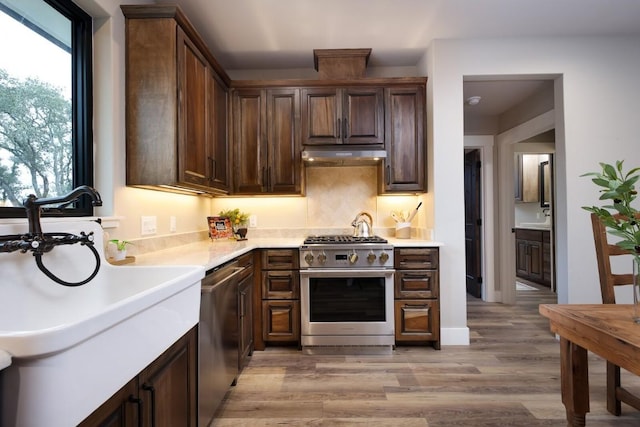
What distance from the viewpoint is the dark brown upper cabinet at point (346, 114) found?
300 cm

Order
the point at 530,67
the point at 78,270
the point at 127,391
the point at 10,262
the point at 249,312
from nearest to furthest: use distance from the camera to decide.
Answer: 1. the point at 127,391
2. the point at 10,262
3. the point at 78,270
4. the point at 249,312
5. the point at 530,67

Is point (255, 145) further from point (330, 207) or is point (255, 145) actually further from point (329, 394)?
point (329, 394)

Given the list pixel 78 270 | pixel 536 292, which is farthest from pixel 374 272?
pixel 536 292

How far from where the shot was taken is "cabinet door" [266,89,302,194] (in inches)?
119

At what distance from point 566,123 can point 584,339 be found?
7.87ft

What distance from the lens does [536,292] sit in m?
4.78

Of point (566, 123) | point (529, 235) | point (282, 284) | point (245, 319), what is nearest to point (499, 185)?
point (566, 123)

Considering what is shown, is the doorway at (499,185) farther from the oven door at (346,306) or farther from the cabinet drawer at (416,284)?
the oven door at (346,306)

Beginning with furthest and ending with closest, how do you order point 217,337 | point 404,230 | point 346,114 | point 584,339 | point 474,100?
point 474,100 → point 404,230 → point 346,114 → point 217,337 → point 584,339

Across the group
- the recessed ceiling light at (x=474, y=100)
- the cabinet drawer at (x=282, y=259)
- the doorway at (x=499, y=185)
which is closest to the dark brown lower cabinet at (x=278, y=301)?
the cabinet drawer at (x=282, y=259)

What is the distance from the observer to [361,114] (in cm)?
300

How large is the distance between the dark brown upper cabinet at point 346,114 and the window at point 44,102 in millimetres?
1740

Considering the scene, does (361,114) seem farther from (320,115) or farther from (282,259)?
(282,259)

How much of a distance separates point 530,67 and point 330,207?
224 cm
